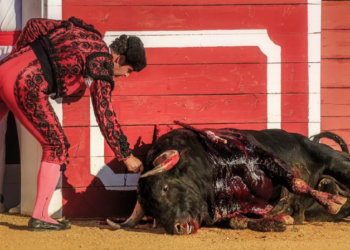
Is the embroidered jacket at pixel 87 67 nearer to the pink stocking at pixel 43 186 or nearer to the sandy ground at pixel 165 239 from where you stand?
the pink stocking at pixel 43 186

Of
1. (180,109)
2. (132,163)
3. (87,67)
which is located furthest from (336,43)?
(87,67)

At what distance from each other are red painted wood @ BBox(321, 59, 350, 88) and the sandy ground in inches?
72.4

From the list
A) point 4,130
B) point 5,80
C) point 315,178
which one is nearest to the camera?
point 5,80

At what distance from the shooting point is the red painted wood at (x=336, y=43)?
7.38 meters

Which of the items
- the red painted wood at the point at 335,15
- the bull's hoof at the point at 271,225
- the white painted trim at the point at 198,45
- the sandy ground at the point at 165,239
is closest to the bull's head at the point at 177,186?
the sandy ground at the point at 165,239

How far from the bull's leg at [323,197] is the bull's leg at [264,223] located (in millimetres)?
236

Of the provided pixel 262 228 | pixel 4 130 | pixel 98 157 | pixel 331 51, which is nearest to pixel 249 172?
pixel 262 228

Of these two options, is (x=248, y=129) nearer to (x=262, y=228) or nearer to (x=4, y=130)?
(x=262, y=228)

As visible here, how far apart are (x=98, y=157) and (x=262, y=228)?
1.70m

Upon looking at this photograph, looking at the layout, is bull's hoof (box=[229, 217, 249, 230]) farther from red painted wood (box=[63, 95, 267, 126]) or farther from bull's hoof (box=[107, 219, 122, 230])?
red painted wood (box=[63, 95, 267, 126])

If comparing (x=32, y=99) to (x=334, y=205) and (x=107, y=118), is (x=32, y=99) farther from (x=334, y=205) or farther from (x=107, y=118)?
(x=334, y=205)

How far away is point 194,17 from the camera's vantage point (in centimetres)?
666

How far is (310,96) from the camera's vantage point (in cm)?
678

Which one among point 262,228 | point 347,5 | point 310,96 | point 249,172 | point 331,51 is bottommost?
point 262,228
